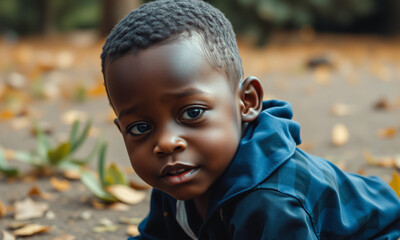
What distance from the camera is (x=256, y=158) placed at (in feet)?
5.09

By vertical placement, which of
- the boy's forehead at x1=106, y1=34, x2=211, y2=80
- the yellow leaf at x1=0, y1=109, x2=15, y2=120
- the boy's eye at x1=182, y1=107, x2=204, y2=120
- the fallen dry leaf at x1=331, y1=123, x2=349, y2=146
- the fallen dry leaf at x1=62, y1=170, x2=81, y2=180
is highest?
the boy's forehead at x1=106, y1=34, x2=211, y2=80

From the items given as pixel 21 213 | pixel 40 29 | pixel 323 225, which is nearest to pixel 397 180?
pixel 323 225

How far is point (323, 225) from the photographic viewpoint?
1.65 meters

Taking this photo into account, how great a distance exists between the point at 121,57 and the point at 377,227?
3.70 ft

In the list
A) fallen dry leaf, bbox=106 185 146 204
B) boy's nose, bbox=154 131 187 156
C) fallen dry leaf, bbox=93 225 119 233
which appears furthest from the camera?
fallen dry leaf, bbox=106 185 146 204

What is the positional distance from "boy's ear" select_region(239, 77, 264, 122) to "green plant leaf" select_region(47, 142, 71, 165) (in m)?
1.50

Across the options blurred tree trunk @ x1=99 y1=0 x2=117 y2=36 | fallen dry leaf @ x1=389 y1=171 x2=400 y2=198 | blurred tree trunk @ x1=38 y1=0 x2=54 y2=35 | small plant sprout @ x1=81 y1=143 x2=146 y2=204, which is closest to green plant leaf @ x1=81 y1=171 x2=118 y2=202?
small plant sprout @ x1=81 y1=143 x2=146 y2=204

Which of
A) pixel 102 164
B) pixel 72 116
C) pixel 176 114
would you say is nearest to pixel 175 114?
pixel 176 114

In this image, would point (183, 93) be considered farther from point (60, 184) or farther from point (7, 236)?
point (60, 184)

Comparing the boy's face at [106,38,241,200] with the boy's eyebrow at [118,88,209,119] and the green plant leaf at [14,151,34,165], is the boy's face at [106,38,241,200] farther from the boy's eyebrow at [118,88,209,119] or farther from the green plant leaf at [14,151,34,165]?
the green plant leaf at [14,151,34,165]

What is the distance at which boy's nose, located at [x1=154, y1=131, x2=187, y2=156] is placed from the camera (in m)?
1.45

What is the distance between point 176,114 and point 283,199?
42 centimetres

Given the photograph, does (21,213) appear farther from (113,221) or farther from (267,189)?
(267,189)

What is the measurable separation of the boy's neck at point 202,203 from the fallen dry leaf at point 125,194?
850 mm
